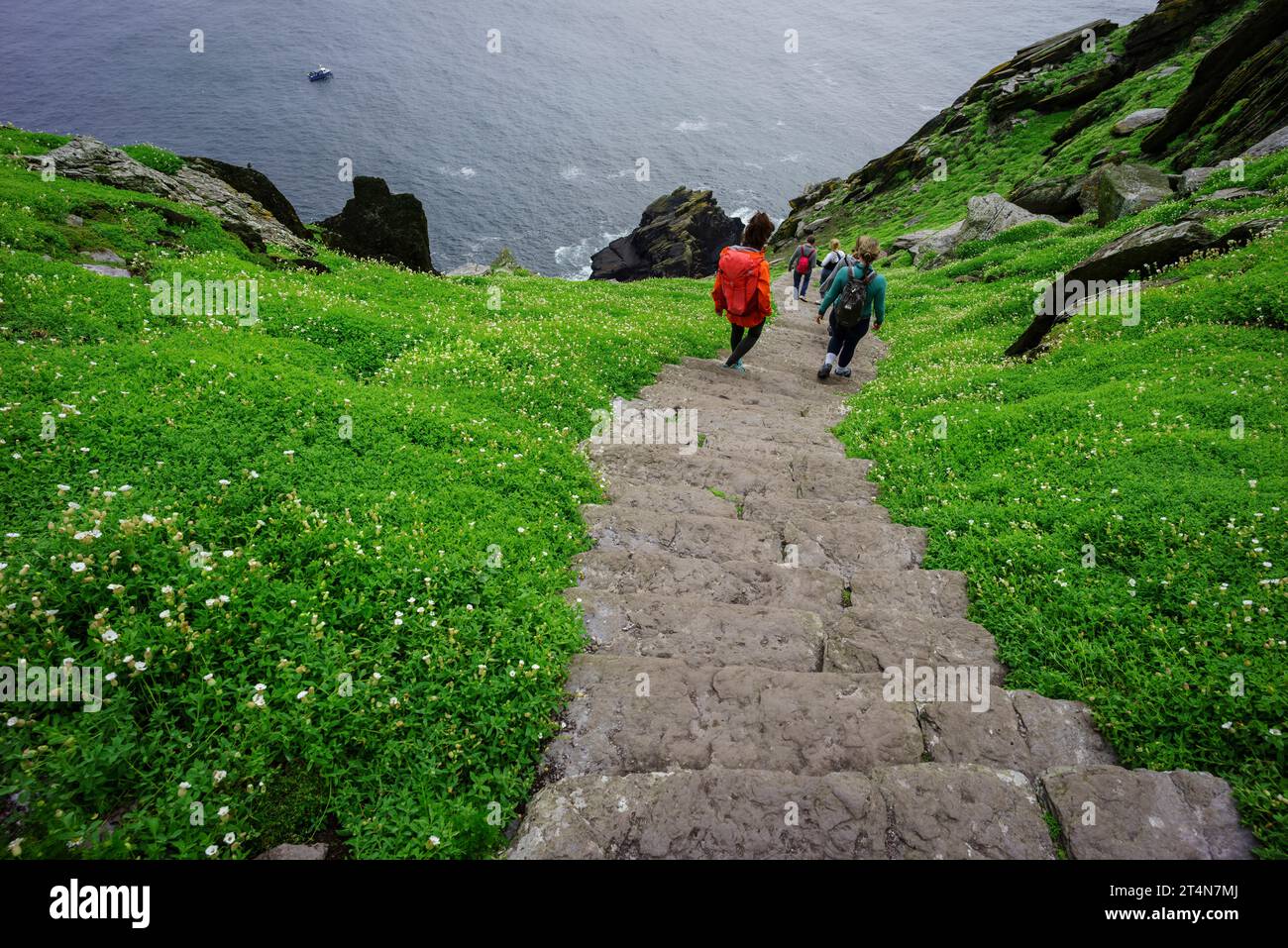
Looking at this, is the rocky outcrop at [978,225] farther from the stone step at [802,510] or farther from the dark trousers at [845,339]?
the stone step at [802,510]

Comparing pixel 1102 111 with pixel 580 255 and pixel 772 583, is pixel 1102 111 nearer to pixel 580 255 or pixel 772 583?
pixel 772 583

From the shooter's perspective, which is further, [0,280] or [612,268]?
[612,268]

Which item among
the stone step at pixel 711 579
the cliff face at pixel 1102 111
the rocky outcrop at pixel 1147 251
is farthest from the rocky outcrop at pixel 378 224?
the cliff face at pixel 1102 111

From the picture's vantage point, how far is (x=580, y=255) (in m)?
116

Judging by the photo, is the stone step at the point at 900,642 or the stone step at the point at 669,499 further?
the stone step at the point at 669,499

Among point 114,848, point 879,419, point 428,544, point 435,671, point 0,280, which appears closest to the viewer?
point 114,848

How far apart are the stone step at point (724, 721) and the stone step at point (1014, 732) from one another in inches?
11.6

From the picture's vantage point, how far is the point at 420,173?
5502 inches

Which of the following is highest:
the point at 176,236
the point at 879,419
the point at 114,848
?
the point at 176,236

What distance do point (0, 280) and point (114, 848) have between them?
1182 centimetres

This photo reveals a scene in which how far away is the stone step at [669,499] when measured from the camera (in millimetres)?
10172
